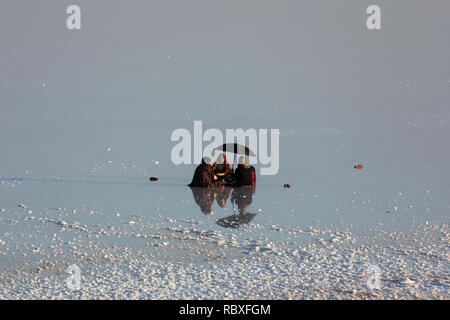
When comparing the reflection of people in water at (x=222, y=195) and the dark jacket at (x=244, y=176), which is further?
the dark jacket at (x=244, y=176)

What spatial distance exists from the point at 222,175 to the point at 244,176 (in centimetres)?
72

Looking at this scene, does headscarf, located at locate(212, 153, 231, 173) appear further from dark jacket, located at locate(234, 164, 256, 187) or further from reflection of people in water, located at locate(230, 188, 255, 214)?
reflection of people in water, located at locate(230, 188, 255, 214)

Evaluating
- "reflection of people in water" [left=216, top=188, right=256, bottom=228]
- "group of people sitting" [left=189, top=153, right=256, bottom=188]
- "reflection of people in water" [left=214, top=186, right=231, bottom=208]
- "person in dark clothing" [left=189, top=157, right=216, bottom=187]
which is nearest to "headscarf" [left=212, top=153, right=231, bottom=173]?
"group of people sitting" [left=189, top=153, right=256, bottom=188]

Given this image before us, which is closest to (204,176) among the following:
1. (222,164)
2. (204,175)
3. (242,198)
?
(204,175)

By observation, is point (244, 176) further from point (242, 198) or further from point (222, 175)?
point (242, 198)

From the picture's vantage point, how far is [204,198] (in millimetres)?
16516

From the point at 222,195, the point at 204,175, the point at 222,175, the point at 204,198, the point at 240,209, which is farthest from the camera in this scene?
the point at 222,175

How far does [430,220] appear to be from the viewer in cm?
1387

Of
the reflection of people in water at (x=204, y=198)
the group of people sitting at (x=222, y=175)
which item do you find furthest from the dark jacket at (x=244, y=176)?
the reflection of people in water at (x=204, y=198)

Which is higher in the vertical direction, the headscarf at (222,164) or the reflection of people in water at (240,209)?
the headscarf at (222,164)

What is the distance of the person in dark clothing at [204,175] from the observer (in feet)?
58.6

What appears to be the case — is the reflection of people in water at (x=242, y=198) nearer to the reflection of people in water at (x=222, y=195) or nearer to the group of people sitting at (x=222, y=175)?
the reflection of people in water at (x=222, y=195)

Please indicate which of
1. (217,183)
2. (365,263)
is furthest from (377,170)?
(365,263)
